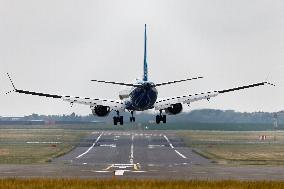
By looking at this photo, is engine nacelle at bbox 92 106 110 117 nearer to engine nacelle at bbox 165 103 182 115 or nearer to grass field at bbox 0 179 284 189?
engine nacelle at bbox 165 103 182 115

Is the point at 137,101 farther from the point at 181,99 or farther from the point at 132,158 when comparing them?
the point at 132,158

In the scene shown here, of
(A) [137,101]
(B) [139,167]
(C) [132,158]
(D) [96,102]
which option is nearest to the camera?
(A) [137,101]

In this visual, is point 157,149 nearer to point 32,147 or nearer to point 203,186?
point 32,147

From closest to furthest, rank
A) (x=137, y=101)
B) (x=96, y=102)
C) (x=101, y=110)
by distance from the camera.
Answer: (x=137, y=101)
(x=101, y=110)
(x=96, y=102)

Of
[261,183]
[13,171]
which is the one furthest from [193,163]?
[261,183]

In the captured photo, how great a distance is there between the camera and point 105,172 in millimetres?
116688

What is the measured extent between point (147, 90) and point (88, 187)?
15.6 m

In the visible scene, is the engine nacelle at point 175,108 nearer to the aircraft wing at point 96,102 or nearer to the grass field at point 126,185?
the aircraft wing at point 96,102

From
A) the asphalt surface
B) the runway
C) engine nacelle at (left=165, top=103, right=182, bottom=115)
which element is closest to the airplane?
engine nacelle at (left=165, top=103, right=182, bottom=115)

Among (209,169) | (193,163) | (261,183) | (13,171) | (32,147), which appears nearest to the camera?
(261,183)

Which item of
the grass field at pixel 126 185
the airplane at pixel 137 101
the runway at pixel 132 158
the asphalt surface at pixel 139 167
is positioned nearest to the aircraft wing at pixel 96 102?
the airplane at pixel 137 101

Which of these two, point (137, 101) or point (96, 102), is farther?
point (96, 102)

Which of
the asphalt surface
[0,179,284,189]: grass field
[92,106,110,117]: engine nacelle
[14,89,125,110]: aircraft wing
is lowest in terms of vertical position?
[0,179,284,189]: grass field

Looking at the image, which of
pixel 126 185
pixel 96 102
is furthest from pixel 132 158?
pixel 126 185
